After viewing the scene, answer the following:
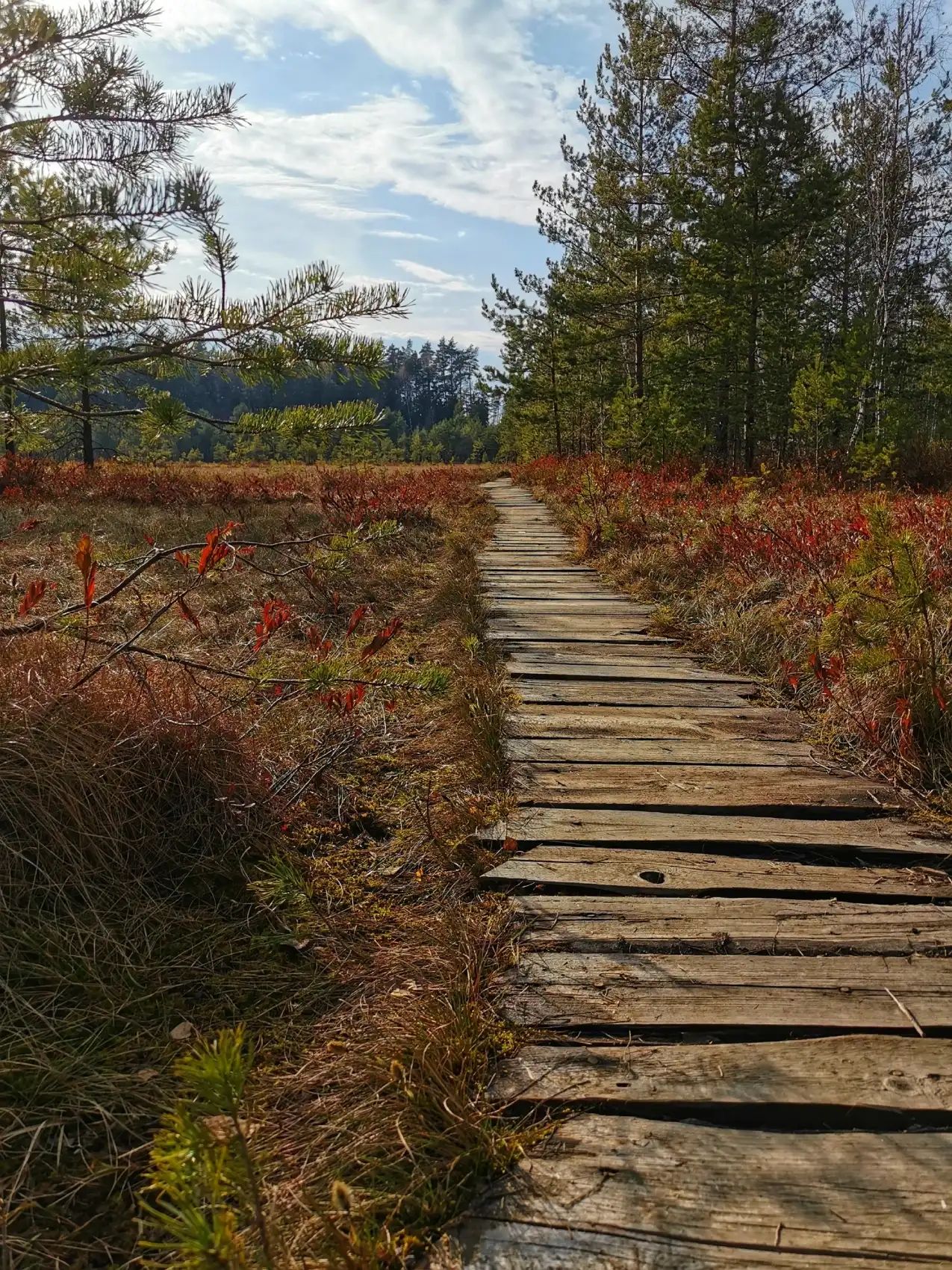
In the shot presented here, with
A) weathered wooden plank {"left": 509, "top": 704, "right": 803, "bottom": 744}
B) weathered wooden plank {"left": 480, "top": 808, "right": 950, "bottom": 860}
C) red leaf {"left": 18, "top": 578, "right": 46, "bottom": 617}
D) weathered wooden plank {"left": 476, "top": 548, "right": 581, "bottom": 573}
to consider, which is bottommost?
weathered wooden plank {"left": 480, "top": 808, "right": 950, "bottom": 860}

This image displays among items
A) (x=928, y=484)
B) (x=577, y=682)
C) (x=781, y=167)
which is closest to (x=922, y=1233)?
(x=577, y=682)

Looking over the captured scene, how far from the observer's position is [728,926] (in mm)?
1985

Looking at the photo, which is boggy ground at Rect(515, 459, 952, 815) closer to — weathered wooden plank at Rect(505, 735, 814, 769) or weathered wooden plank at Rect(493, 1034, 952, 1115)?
weathered wooden plank at Rect(505, 735, 814, 769)

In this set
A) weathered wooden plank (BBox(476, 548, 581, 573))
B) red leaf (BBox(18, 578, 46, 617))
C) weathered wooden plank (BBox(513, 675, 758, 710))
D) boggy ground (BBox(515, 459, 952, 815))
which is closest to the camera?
red leaf (BBox(18, 578, 46, 617))

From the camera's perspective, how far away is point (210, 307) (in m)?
2.72

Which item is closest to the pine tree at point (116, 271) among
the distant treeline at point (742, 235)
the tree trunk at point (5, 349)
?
the tree trunk at point (5, 349)

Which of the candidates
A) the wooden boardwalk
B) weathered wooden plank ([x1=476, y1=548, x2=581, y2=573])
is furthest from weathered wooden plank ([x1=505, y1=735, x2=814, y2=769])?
weathered wooden plank ([x1=476, y1=548, x2=581, y2=573])

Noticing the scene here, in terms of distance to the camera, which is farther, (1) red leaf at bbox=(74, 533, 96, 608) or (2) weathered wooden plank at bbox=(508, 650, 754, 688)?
(2) weathered wooden plank at bbox=(508, 650, 754, 688)

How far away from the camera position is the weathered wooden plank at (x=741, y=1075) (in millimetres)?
1420

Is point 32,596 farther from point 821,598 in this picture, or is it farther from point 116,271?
point 821,598

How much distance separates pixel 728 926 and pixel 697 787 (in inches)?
35.1

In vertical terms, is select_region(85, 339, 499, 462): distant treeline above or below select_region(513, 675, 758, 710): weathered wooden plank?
above

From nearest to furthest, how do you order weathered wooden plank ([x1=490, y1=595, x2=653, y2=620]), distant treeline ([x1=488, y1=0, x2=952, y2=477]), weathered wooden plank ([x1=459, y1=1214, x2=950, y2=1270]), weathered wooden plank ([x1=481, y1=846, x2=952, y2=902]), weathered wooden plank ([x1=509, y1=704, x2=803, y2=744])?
weathered wooden plank ([x1=459, y1=1214, x2=950, y2=1270])
weathered wooden plank ([x1=481, y1=846, x2=952, y2=902])
weathered wooden plank ([x1=509, y1=704, x2=803, y2=744])
weathered wooden plank ([x1=490, y1=595, x2=653, y2=620])
distant treeline ([x1=488, y1=0, x2=952, y2=477])

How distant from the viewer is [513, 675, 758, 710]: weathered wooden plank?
150 inches
